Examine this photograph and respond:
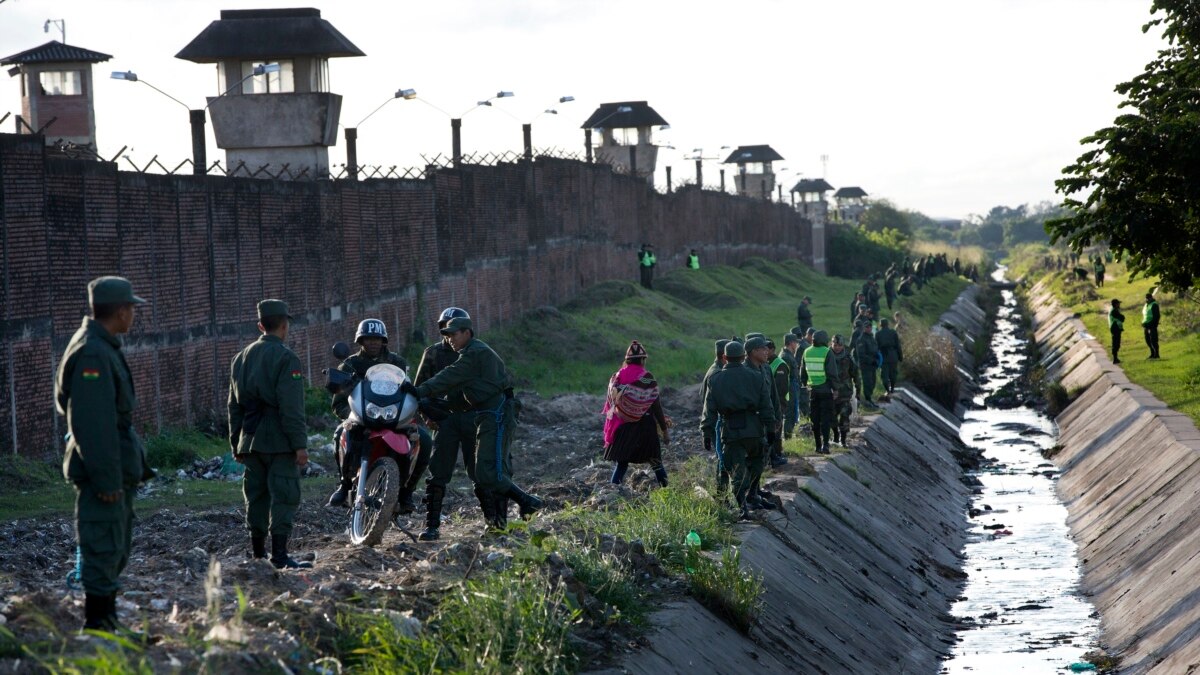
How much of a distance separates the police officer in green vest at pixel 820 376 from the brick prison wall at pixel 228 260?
24.6 feet

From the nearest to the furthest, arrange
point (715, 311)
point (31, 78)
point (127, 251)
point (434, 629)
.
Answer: point (434, 629) → point (127, 251) → point (31, 78) → point (715, 311)

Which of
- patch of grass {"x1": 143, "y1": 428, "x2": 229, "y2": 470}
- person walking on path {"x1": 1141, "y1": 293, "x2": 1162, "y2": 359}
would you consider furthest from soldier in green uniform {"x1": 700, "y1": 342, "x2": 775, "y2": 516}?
person walking on path {"x1": 1141, "y1": 293, "x2": 1162, "y2": 359}

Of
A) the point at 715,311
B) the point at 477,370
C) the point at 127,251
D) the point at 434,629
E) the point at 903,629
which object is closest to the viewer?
the point at 434,629

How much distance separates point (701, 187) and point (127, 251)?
1940 inches

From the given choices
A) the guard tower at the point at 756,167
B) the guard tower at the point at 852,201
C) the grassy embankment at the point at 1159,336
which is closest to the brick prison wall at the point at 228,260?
the grassy embankment at the point at 1159,336

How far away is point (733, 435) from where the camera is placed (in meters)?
14.3

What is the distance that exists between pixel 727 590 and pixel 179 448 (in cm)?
987

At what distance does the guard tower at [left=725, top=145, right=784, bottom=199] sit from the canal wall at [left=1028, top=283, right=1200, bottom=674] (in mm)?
57136

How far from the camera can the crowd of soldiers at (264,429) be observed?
24.8 feet

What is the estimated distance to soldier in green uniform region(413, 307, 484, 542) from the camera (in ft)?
40.3

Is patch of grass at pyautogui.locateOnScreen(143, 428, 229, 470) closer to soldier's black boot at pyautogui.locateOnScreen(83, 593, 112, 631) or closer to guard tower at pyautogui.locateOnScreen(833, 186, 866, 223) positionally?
soldier's black boot at pyautogui.locateOnScreen(83, 593, 112, 631)

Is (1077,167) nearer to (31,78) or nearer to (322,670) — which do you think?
(322,670)

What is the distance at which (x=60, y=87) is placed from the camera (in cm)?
4447

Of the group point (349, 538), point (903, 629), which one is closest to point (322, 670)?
point (349, 538)
